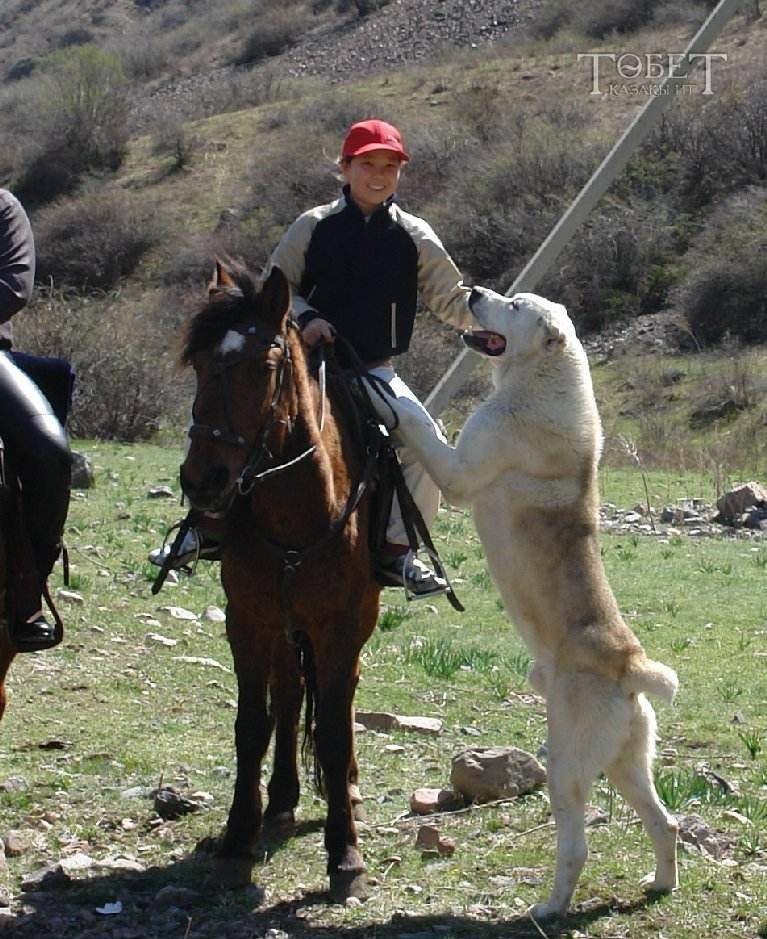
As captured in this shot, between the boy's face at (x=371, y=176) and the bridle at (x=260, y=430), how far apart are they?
1.13 meters

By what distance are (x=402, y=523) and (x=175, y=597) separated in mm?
5151

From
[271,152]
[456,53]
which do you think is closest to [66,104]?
[271,152]

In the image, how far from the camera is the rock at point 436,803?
654 cm

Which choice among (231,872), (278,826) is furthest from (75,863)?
(278,826)

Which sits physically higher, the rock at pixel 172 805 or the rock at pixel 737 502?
the rock at pixel 172 805

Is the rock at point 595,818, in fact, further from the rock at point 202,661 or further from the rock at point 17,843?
the rock at point 202,661

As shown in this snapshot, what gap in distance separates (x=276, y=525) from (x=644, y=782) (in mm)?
1585

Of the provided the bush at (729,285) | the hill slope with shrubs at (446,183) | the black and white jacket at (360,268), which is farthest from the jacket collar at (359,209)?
the bush at (729,285)

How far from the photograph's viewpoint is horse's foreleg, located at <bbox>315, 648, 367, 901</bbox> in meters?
5.67

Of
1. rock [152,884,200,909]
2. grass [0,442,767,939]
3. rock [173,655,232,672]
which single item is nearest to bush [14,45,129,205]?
grass [0,442,767,939]

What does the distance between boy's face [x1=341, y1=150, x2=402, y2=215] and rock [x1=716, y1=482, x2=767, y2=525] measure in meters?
11.0

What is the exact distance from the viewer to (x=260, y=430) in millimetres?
5227

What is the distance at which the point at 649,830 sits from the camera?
543 cm

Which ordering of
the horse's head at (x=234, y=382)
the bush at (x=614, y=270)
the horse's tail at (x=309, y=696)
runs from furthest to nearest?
the bush at (x=614, y=270), the horse's tail at (x=309, y=696), the horse's head at (x=234, y=382)
